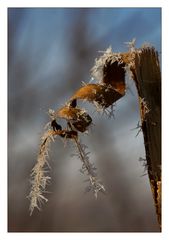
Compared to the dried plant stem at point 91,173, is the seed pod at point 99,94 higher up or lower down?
higher up

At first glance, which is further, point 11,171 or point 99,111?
point 11,171

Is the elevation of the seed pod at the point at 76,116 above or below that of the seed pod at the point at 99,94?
below

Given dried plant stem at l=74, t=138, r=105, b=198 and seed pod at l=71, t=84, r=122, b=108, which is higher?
seed pod at l=71, t=84, r=122, b=108

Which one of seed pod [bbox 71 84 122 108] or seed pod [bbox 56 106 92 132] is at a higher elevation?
seed pod [bbox 71 84 122 108]
